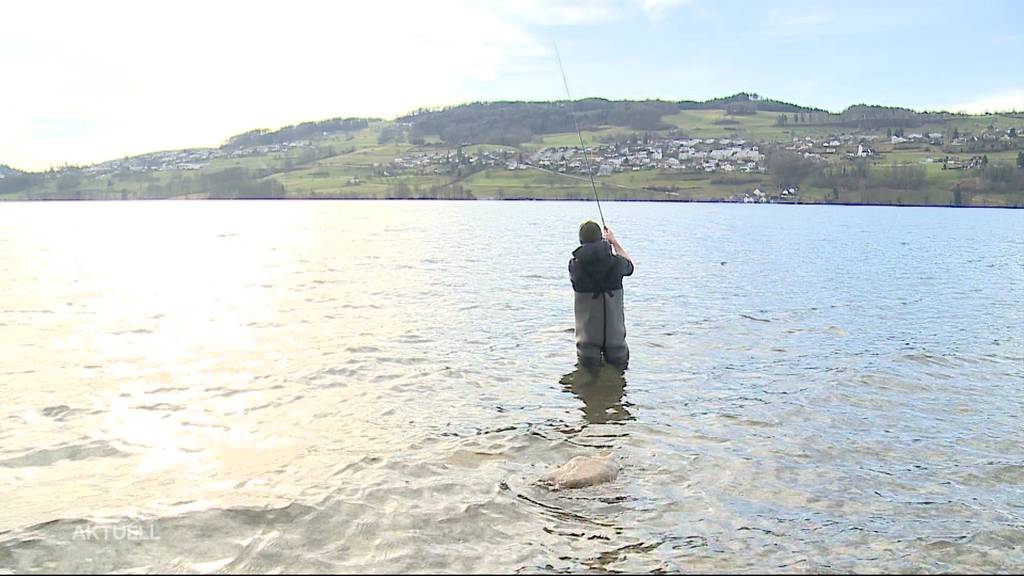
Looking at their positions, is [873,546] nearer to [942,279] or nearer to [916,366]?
[916,366]

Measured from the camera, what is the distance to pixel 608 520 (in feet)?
23.4

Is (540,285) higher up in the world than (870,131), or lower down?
lower down

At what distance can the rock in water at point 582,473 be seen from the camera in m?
8.03

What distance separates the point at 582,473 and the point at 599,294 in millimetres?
5318

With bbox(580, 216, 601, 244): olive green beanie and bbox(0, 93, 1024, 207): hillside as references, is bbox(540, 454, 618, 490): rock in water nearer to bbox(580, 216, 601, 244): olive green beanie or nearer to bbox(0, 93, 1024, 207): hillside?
bbox(580, 216, 601, 244): olive green beanie

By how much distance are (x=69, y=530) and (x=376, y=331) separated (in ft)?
37.9

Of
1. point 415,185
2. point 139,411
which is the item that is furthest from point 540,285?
point 415,185

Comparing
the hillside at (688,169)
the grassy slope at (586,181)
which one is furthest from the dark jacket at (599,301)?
the hillside at (688,169)

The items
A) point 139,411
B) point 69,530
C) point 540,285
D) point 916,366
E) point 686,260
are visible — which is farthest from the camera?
point 686,260

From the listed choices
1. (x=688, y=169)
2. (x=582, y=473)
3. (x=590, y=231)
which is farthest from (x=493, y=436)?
(x=688, y=169)

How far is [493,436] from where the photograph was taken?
9.90 metres

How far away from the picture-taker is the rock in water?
26.3ft

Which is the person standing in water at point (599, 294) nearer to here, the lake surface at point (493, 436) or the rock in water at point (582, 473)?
the lake surface at point (493, 436)

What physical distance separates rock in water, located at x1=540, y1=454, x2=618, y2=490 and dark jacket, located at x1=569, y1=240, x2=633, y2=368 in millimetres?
4812
